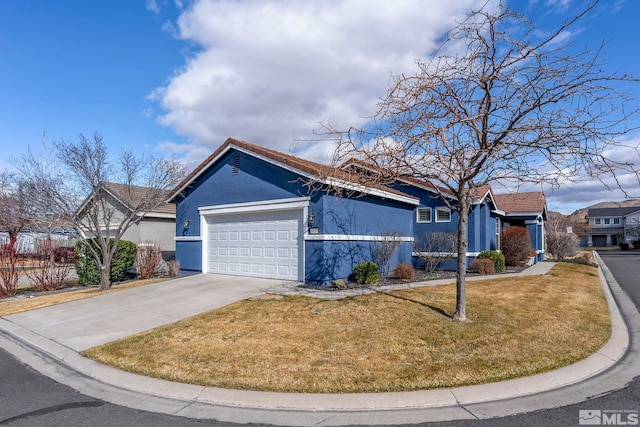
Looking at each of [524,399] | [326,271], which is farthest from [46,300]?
[524,399]

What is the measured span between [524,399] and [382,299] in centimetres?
491

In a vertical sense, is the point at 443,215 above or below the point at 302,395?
above

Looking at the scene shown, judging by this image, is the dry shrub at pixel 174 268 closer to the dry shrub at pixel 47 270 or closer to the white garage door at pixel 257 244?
the white garage door at pixel 257 244

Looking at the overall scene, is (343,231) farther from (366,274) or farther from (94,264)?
(94,264)

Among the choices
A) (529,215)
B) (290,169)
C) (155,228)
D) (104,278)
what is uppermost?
(290,169)

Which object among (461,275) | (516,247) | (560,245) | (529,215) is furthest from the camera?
(560,245)

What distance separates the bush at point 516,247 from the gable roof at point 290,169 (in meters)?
6.25

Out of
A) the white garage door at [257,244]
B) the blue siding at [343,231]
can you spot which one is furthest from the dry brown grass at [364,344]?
the white garage door at [257,244]

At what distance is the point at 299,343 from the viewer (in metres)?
6.38

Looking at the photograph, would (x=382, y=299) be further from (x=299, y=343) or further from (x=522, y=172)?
(x=522, y=172)

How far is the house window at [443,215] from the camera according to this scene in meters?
17.5

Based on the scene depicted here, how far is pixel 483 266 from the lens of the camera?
51.9 feet

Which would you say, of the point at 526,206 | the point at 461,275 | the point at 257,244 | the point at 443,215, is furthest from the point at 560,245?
the point at 461,275

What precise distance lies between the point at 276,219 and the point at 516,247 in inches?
511
